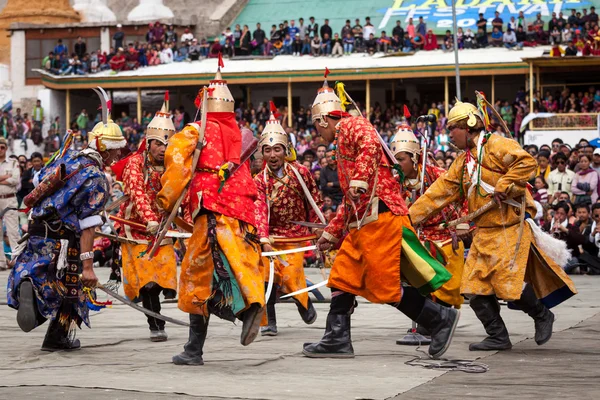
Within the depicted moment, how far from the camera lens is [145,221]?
9469 millimetres

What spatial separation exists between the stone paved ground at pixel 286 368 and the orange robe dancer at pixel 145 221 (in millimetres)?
419

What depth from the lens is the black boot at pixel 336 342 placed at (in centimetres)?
800

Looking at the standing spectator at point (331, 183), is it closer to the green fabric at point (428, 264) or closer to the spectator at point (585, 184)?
the spectator at point (585, 184)

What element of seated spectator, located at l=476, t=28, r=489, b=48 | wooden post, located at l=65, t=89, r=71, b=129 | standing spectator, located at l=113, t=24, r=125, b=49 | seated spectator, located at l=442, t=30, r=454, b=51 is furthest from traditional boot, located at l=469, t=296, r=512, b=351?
standing spectator, located at l=113, t=24, r=125, b=49

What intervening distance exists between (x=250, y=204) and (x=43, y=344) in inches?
77.7

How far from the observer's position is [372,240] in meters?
7.86

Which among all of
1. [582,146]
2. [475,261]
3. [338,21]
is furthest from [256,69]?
[475,261]

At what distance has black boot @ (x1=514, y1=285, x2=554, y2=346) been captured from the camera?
28.0ft

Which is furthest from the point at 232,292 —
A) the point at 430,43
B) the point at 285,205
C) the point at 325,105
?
the point at 430,43

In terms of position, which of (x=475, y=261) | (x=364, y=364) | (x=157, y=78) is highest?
(x=157, y=78)

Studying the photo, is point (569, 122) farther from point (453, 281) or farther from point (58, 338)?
point (58, 338)

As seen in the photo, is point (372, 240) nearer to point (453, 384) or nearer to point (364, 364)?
point (364, 364)

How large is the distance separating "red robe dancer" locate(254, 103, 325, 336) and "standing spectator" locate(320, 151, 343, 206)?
8395 millimetres

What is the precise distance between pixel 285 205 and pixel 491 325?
239cm
